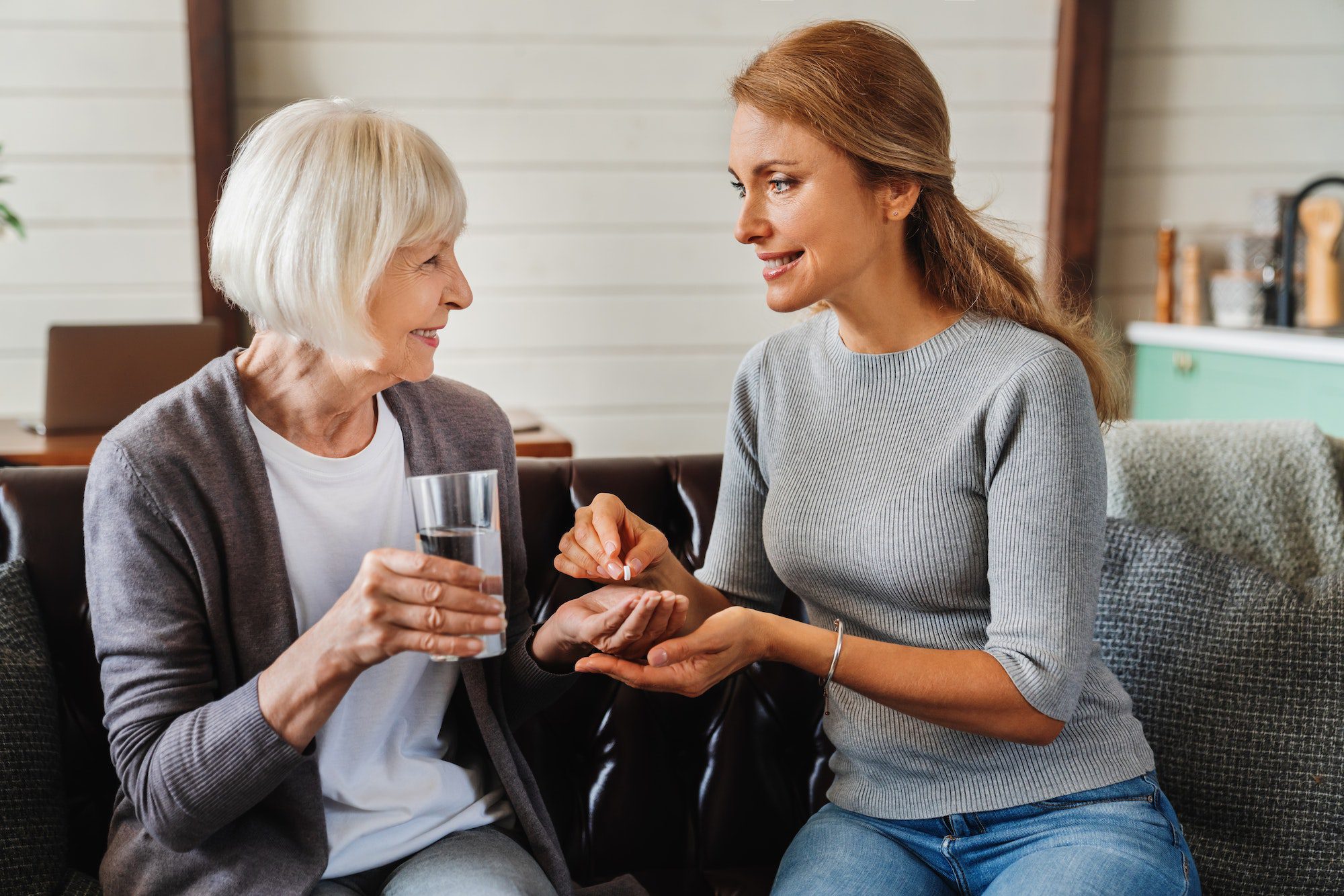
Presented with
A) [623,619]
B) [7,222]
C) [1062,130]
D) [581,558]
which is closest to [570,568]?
[581,558]

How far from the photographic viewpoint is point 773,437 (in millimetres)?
1532

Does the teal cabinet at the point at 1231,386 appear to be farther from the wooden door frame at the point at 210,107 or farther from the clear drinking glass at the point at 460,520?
the wooden door frame at the point at 210,107

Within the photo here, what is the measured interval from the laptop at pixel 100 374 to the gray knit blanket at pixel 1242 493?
6.53ft

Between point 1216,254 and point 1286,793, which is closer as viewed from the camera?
point 1286,793

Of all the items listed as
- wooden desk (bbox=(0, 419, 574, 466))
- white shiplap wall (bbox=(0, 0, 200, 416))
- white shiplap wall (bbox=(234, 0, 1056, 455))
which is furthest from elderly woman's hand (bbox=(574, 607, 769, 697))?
white shiplap wall (bbox=(0, 0, 200, 416))

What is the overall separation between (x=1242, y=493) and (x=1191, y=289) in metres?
2.29

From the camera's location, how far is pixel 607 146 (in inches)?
142

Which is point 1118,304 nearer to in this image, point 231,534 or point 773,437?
point 773,437

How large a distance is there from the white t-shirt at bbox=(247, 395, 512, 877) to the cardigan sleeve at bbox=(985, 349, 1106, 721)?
0.65 meters

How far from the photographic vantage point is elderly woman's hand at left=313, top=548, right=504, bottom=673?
1.02 meters

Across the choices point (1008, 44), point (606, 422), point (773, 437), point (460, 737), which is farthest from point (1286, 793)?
point (1008, 44)

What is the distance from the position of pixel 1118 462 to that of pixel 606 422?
224 centimetres

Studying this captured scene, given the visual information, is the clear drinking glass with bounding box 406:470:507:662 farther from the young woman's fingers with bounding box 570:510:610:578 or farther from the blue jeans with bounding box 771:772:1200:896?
the blue jeans with bounding box 771:772:1200:896

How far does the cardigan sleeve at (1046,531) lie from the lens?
125cm
